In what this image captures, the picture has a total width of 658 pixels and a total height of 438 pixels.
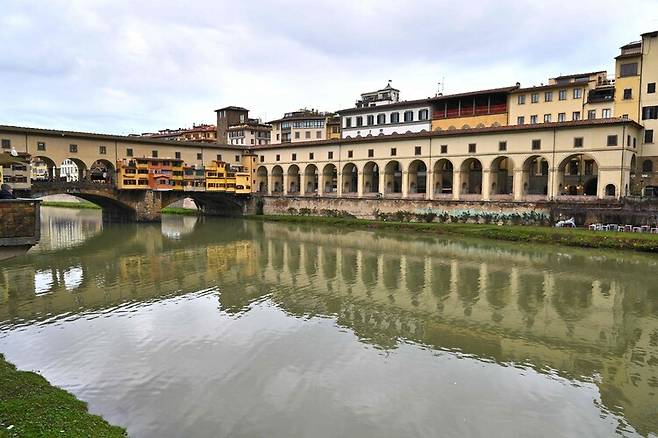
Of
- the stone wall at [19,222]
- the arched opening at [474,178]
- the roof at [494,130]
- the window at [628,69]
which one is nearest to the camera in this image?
the stone wall at [19,222]

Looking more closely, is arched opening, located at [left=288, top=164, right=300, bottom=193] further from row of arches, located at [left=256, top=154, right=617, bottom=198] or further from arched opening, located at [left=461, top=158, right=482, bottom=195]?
arched opening, located at [left=461, top=158, right=482, bottom=195]

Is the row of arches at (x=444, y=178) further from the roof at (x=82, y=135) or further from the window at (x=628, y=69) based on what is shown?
the roof at (x=82, y=135)

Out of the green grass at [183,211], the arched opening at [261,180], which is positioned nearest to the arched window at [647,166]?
the arched opening at [261,180]

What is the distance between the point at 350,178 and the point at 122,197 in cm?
2839

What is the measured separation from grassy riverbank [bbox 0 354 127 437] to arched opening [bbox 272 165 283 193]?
5720cm

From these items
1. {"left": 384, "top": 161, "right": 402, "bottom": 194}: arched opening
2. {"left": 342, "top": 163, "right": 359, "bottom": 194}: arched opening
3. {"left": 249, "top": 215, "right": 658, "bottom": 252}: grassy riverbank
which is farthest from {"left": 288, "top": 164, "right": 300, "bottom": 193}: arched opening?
{"left": 249, "top": 215, "right": 658, "bottom": 252}: grassy riverbank

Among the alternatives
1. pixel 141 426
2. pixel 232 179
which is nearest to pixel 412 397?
pixel 141 426

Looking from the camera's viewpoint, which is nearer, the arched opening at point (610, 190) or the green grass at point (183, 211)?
the arched opening at point (610, 190)

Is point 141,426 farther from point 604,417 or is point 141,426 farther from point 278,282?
point 278,282

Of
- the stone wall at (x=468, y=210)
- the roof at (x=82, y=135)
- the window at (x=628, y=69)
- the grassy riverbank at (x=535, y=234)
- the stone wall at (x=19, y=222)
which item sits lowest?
the grassy riverbank at (x=535, y=234)

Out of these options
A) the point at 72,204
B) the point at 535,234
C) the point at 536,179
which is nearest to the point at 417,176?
the point at 536,179

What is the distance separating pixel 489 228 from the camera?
132 ft

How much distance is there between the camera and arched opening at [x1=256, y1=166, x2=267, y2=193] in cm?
6869

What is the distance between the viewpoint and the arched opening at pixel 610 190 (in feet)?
128
